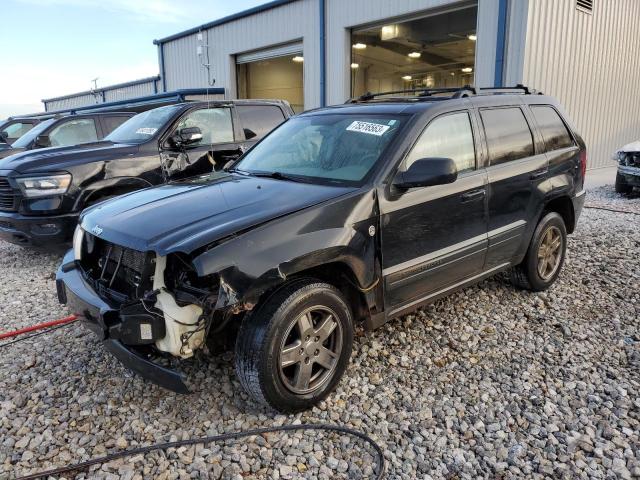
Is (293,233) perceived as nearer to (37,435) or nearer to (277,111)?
(37,435)

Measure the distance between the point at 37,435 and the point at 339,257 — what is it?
75.0 inches

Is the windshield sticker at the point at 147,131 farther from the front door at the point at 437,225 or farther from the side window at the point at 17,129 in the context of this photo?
the side window at the point at 17,129

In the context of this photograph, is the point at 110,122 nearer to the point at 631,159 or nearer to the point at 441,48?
the point at 631,159

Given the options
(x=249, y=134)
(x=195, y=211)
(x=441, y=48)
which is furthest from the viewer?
(x=441, y=48)

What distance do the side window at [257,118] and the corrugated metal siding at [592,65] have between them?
590 cm

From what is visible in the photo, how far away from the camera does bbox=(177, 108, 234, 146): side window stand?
6.25m

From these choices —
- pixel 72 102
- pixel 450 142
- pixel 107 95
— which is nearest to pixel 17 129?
pixel 107 95

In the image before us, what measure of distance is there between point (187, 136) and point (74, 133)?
3.97 m

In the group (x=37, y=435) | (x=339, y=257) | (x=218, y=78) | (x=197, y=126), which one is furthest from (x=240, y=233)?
(x=218, y=78)

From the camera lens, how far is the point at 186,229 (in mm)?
2555

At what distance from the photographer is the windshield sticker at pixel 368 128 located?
3335mm

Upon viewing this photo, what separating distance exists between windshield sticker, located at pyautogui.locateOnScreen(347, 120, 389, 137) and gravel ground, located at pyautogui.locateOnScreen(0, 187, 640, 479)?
1519 millimetres

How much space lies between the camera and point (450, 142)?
354 centimetres

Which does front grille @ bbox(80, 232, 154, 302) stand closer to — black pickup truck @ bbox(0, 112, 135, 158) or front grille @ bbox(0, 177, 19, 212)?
front grille @ bbox(0, 177, 19, 212)
